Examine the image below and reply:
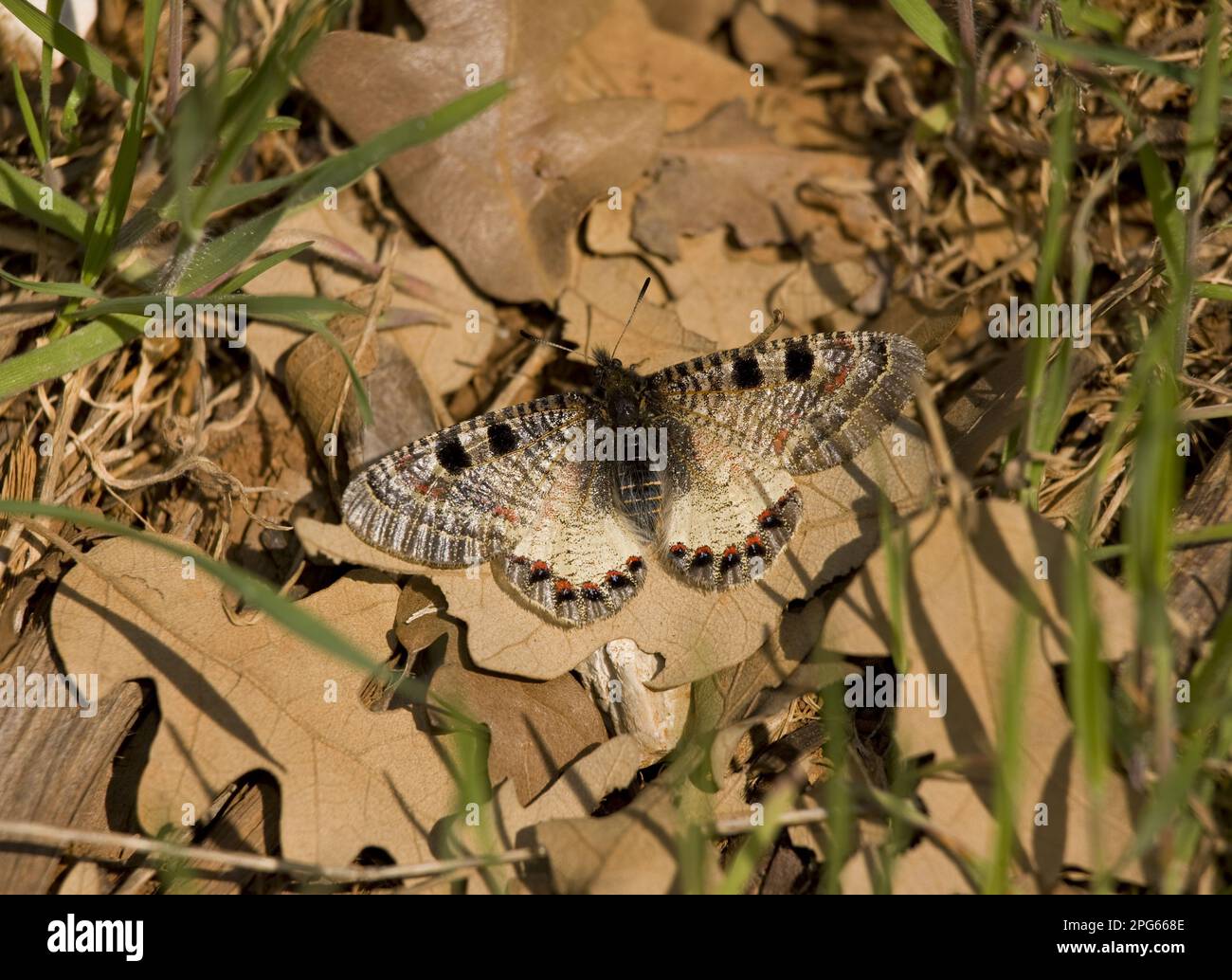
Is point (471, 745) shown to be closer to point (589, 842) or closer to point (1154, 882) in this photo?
point (589, 842)

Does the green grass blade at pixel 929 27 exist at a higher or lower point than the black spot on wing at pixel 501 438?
higher

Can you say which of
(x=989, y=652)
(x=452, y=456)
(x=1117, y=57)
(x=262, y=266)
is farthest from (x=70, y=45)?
(x=989, y=652)

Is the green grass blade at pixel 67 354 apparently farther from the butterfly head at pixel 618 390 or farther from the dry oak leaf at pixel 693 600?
the butterfly head at pixel 618 390

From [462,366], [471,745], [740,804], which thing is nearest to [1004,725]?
[740,804]

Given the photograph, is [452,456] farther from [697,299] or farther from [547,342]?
[697,299]

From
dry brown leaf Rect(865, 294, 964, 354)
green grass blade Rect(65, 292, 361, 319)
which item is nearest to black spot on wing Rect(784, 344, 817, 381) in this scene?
dry brown leaf Rect(865, 294, 964, 354)

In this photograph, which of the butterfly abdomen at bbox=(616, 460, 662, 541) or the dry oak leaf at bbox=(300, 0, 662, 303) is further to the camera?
the dry oak leaf at bbox=(300, 0, 662, 303)

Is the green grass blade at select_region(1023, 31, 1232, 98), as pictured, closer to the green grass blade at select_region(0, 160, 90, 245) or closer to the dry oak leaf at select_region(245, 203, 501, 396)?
the dry oak leaf at select_region(245, 203, 501, 396)

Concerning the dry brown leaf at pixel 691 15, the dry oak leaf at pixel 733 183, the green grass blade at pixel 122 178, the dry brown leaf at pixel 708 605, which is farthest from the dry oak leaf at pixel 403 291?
the dry brown leaf at pixel 691 15
